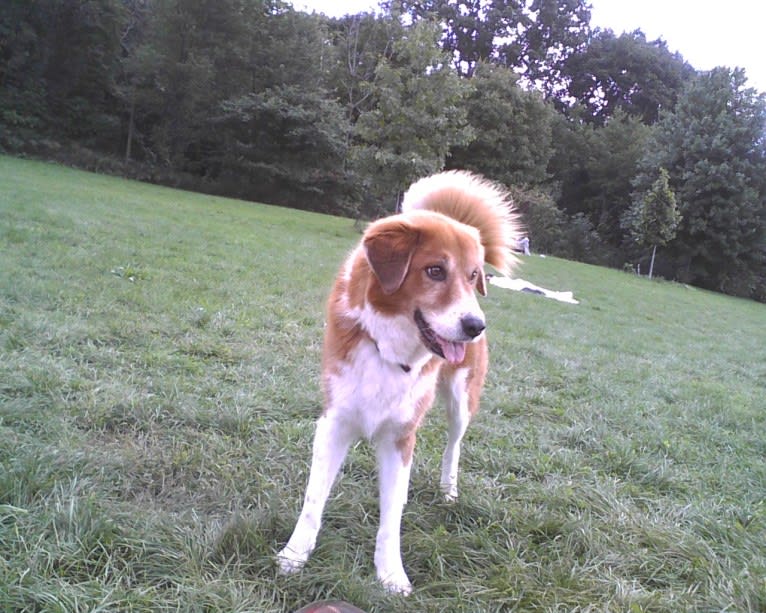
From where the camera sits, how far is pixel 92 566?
6.36 ft

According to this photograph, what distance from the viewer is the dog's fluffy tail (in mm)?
2760

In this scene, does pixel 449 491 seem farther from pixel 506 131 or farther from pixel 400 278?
pixel 506 131

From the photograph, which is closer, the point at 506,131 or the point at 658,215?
the point at 658,215

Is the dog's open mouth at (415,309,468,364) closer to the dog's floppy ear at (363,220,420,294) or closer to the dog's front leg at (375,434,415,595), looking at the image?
the dog's floppy ear at (363,220,420,294)

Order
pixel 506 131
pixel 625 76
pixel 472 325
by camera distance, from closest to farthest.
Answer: pixel 472 325, pixel 506 131, pixel 625 76

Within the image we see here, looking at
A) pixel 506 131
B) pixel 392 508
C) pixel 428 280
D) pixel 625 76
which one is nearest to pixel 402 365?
pixel 428 280

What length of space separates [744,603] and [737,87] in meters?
29.9

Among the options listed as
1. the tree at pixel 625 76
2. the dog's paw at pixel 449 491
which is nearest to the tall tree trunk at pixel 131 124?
the dog's paw at pixel 449 491

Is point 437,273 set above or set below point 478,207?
below

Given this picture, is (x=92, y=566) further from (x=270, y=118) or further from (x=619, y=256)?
(x=619, y=256)

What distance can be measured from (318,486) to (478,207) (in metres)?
1.48

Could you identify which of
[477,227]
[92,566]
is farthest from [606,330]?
[92,566]

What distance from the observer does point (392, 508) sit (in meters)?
2.21

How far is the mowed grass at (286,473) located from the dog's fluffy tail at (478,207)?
120cm
